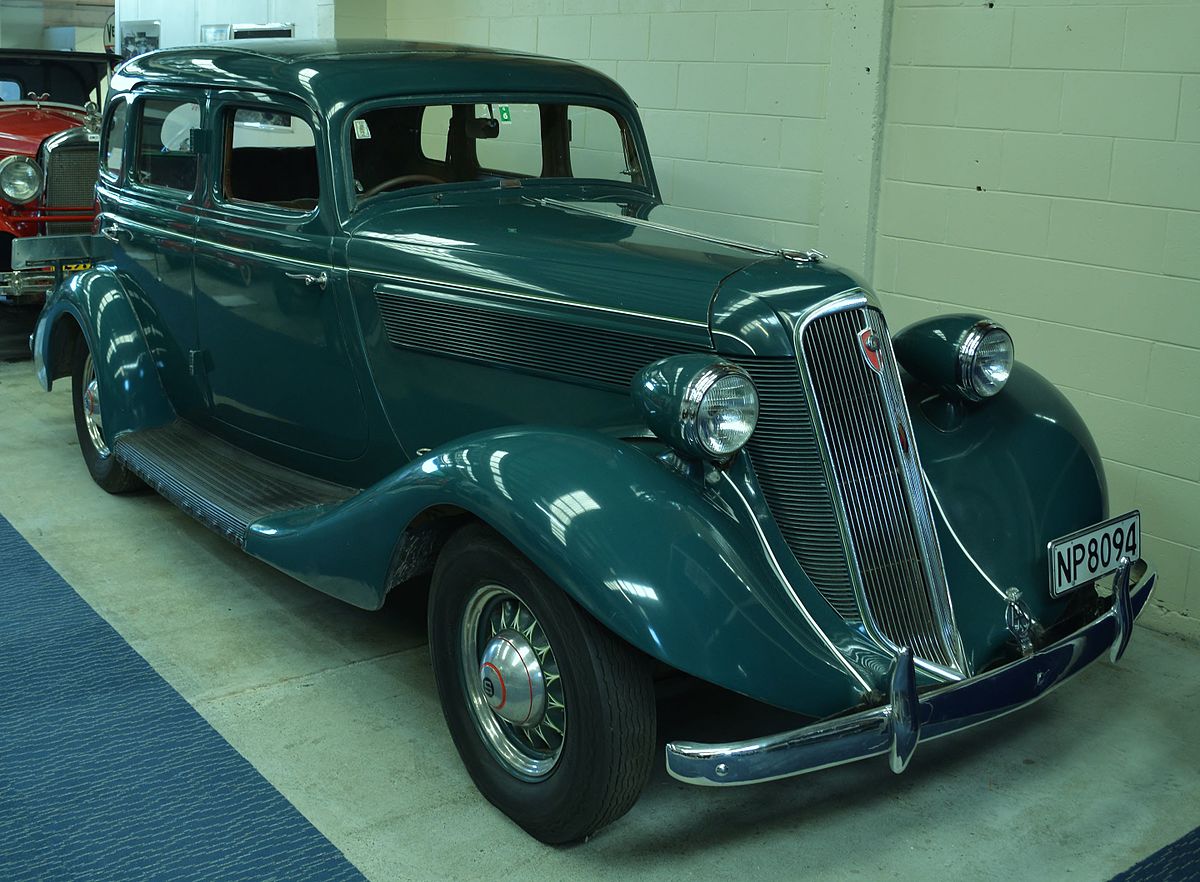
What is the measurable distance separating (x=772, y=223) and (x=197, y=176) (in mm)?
2410

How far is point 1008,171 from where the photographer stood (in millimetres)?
4469

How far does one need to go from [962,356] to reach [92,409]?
3.45m

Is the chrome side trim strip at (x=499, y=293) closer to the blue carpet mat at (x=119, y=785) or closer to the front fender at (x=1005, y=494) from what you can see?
the front fender at (x=1005, y=494)

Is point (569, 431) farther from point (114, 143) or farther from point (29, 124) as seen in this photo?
point (29, 124)

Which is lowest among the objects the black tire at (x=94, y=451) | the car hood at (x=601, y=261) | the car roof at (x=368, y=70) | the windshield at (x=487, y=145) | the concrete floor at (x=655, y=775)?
the concrete floor at (x=655, y=775)

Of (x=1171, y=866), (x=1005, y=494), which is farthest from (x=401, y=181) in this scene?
(x=1171, y=866)

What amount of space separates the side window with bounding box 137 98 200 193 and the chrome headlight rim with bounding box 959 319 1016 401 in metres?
2.65

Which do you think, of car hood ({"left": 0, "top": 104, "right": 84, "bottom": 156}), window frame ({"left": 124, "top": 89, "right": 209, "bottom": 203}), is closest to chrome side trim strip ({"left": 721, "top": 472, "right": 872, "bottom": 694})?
window frame ({"left": 124, "top": 89, "right": 209, "bottom": 203})

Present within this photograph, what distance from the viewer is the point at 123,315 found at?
15.1 ft

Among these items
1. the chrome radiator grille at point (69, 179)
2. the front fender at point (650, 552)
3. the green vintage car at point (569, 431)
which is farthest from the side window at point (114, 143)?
the front fender at point (650, 552)

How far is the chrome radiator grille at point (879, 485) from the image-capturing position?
2820 mm

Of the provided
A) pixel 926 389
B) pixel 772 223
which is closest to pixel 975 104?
pixel 772 223

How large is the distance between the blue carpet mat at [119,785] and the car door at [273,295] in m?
0.90

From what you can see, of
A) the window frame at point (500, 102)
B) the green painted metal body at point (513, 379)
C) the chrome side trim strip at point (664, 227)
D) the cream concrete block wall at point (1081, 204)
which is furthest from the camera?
the cream concrete block wall at point (1081, 204)
